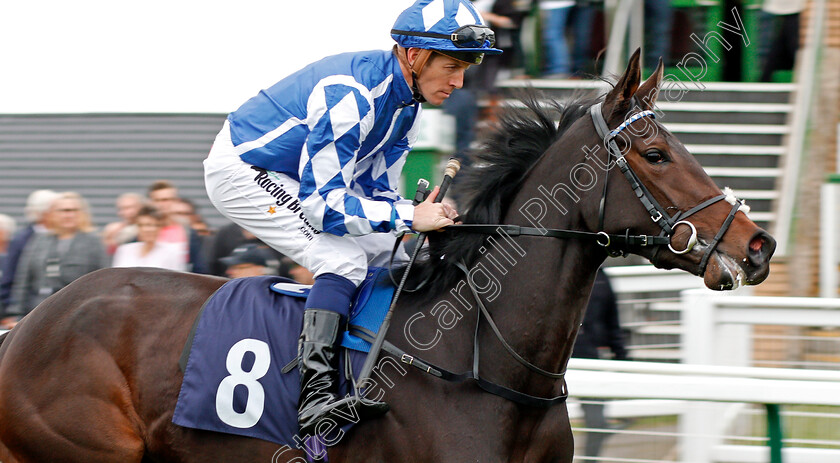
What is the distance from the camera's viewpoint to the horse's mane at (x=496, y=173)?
129 inches

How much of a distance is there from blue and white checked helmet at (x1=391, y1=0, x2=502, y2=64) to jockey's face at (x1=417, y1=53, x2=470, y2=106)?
0.07m

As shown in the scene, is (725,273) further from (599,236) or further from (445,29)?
(445,29)

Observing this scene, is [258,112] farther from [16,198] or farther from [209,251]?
[16,198]

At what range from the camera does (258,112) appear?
11.4 ft

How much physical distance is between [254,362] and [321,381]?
295mm

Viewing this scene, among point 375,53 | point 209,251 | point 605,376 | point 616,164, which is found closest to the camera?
point 616,164

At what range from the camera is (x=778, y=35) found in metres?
9.38

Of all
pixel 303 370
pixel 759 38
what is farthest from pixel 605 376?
pixel 759 38

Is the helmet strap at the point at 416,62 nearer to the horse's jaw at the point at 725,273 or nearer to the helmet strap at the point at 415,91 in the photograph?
the helmet strap at the point at 415,91

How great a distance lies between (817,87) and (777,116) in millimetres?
428

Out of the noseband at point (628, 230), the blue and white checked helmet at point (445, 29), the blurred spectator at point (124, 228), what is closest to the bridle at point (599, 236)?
A: the noseband at point (628, 230)

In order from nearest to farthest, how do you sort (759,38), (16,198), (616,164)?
1. (616,164)
2. (759,38)
3. (16,198)

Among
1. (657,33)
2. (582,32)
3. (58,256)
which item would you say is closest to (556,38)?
(582,32)

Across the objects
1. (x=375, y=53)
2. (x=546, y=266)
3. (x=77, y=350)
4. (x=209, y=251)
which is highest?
(x=375, y=53)
